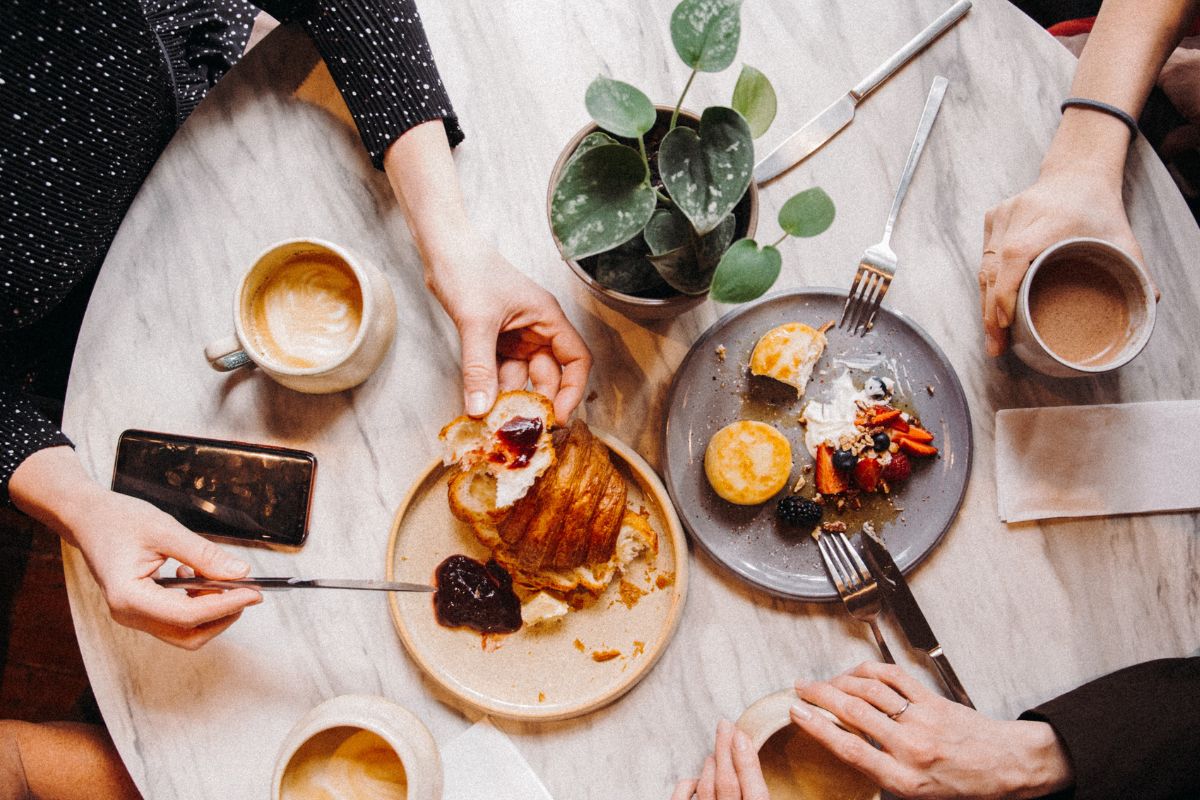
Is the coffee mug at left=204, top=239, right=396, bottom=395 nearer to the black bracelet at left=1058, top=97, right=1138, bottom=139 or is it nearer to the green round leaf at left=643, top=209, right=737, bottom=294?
the green round leaf at left=643, top=209, right=737, bottom=294

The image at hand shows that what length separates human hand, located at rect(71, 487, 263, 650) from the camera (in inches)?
44.3

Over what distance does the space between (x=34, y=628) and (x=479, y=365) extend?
1.87 metres

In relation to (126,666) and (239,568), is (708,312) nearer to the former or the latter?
(239,568)

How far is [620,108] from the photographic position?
2.78 feet

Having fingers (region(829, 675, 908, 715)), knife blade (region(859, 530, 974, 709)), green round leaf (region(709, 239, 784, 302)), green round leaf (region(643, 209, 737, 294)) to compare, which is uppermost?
green round leaf (region(643, 209, 737, 294))

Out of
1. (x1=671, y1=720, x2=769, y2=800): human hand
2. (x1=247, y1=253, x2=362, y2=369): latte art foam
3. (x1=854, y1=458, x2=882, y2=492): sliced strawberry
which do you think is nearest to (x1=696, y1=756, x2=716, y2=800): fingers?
(x1=671, y1=720, x2=769, y2=800): human hand

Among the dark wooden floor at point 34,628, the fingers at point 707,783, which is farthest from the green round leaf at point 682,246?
the dark wooden floor at point 34,628

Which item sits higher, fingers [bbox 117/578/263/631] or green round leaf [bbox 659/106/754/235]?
green round leaf [bbox 659/106/754/235]

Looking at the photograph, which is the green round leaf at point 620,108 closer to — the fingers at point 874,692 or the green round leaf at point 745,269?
the green round leaf at point 745,269

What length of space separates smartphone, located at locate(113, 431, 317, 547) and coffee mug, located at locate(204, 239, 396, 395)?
15 centimetres

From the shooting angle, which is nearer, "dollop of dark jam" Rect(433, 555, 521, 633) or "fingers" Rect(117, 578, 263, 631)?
"fingers" Rect(117, 578, 263, 631)

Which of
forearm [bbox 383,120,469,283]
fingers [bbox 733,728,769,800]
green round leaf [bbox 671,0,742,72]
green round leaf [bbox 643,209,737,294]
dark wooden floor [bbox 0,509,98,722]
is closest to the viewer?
green round leaf [bbox 671,0,742,72]

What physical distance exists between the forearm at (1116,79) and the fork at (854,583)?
0.73 metres

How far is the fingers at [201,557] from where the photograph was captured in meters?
1.15
